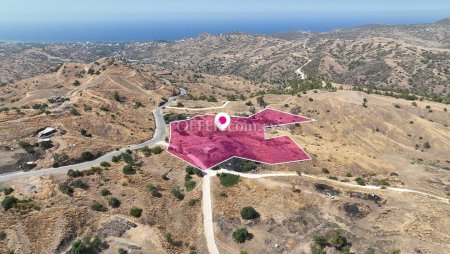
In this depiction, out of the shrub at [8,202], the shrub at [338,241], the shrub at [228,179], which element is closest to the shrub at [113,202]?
the shrub at [8,202]

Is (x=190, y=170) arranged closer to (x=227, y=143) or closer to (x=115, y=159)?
(x=227, y=143)

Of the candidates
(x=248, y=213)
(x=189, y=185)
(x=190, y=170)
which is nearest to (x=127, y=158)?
(x=190, y=170)

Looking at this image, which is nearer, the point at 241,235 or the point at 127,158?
the point at 241,235

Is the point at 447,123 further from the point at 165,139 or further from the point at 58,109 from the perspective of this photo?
the point at 58,109

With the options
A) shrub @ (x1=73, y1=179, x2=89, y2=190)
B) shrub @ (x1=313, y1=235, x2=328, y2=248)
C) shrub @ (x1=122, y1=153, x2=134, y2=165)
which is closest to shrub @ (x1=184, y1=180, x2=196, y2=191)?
shrub @ (x1=122, y1=153, x2=134, y2=165)

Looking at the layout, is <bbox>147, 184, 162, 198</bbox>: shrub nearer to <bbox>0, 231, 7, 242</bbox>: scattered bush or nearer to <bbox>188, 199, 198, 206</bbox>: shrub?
<bbox>188, 199, 198, 206</bbox>: shrub

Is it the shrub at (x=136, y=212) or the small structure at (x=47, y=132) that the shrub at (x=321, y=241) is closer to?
the shrub at (x=136, y=212)
